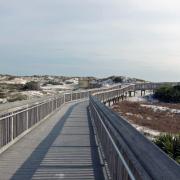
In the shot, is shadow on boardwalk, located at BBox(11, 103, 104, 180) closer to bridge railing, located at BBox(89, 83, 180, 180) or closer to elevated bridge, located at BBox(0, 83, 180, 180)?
elevated bridge, located at BBox(0, 83, 180, 180)

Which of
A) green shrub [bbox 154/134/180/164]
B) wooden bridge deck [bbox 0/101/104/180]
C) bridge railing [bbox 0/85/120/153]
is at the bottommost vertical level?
green shrub [bbox 154/134/180/164]

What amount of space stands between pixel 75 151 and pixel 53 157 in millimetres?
1403

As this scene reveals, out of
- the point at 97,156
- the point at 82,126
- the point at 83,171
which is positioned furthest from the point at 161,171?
the point at 82,126

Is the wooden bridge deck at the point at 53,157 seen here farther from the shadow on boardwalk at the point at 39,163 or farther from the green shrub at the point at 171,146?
the green shrub at the point at 171,146

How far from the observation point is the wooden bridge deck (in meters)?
11.1

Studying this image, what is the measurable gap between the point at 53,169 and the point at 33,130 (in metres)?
9.39

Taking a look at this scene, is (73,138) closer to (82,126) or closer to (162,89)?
(82,126)

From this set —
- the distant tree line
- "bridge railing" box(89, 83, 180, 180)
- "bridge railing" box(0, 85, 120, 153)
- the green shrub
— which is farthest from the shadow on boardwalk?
the distant tree line

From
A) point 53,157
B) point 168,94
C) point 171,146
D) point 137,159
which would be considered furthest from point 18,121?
point 168,94

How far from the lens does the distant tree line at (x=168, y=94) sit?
81562mm

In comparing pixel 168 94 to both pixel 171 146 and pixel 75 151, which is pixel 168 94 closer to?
pixel 171 146

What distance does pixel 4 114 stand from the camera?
1476cm

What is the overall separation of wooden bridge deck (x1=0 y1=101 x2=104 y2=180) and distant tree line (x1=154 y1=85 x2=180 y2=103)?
62767 millimetres

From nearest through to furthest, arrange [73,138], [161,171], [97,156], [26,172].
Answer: [161,171] → [26,172] → [97,156] → [73,138]
